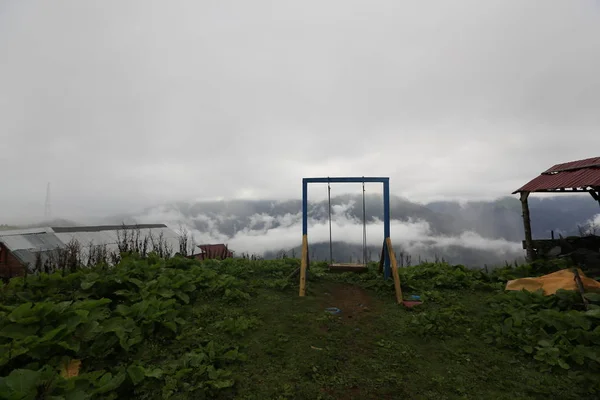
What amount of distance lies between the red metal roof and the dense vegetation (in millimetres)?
5237

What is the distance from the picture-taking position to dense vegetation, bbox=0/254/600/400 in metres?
3.81

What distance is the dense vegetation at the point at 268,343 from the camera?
381 cm

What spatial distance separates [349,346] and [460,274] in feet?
16.9

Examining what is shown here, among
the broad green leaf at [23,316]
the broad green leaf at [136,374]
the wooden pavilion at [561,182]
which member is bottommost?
the broad green leaf at [136,374]

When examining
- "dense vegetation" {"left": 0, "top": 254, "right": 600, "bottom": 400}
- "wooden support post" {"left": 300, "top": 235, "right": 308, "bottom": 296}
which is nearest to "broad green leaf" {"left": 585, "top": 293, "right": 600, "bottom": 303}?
"dense vegetation" {"left": 0, "top": 254, "right": 600, "bottom": 400}

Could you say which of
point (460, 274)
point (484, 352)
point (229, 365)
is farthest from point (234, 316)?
point (460, 274)

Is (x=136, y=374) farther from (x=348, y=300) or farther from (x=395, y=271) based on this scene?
(x=395, y=271)

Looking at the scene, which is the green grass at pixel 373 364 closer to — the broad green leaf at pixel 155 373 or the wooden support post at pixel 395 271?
the broad green leaf at pixel 155 373

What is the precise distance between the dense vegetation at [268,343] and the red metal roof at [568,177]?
5.24 metres

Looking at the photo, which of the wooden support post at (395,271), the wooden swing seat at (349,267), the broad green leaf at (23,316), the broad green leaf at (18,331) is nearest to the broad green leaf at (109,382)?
the broad green leaf at (18,331)

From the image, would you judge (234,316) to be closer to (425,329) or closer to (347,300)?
(347,300)

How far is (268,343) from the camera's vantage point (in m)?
4.95

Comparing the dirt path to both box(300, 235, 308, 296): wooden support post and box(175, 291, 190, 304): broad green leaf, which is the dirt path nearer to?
box(300, 235, 308, 296): wooden support post

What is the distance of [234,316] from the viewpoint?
592 cm
